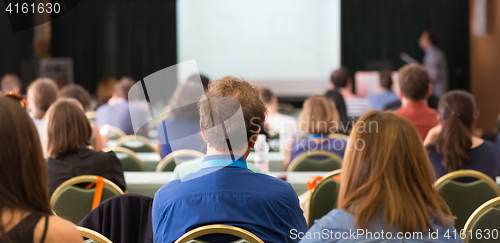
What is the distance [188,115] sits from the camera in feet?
11.7

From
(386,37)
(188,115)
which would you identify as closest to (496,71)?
(386,37)

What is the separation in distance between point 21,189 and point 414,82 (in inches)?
126

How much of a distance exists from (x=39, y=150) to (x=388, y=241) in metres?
0.88

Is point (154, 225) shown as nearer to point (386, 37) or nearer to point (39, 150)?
point (39, 150)

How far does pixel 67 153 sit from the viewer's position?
2516mm

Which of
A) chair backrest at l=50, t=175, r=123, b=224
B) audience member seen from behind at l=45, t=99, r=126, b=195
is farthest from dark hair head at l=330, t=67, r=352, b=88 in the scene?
chair backrest at l=50, t=175, r=123, b=224

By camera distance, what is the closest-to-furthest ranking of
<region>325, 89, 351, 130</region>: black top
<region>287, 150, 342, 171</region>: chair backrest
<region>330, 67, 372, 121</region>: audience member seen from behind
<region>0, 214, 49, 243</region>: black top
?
<region>0, 214, 49, 243</region>: black top < <region>287, 150, 342, 171</region>: chair backrest < <region>325, 89, 351, 130</region>: black top < <region>330, 67, 372, 121</region>: audience member seen from behind

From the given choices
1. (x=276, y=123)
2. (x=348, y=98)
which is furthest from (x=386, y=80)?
(x=276, y=123)

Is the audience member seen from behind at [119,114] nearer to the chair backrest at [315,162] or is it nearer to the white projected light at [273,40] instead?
the chair backrest at [315,162]

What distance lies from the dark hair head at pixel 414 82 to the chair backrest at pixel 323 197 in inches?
63.9

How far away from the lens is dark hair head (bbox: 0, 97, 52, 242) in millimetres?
1039

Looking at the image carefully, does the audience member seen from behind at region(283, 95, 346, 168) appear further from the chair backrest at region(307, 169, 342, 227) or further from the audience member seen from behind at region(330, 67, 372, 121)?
the audience member seen from behind at region(330, 67, 372, 121)

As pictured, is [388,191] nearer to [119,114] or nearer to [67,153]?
[67,153]

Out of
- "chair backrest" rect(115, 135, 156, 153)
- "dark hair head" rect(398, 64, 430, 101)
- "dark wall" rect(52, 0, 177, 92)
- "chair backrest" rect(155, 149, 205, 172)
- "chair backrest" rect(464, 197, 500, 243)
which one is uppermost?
"dark wall" rect(52, 0, 177, 92)
